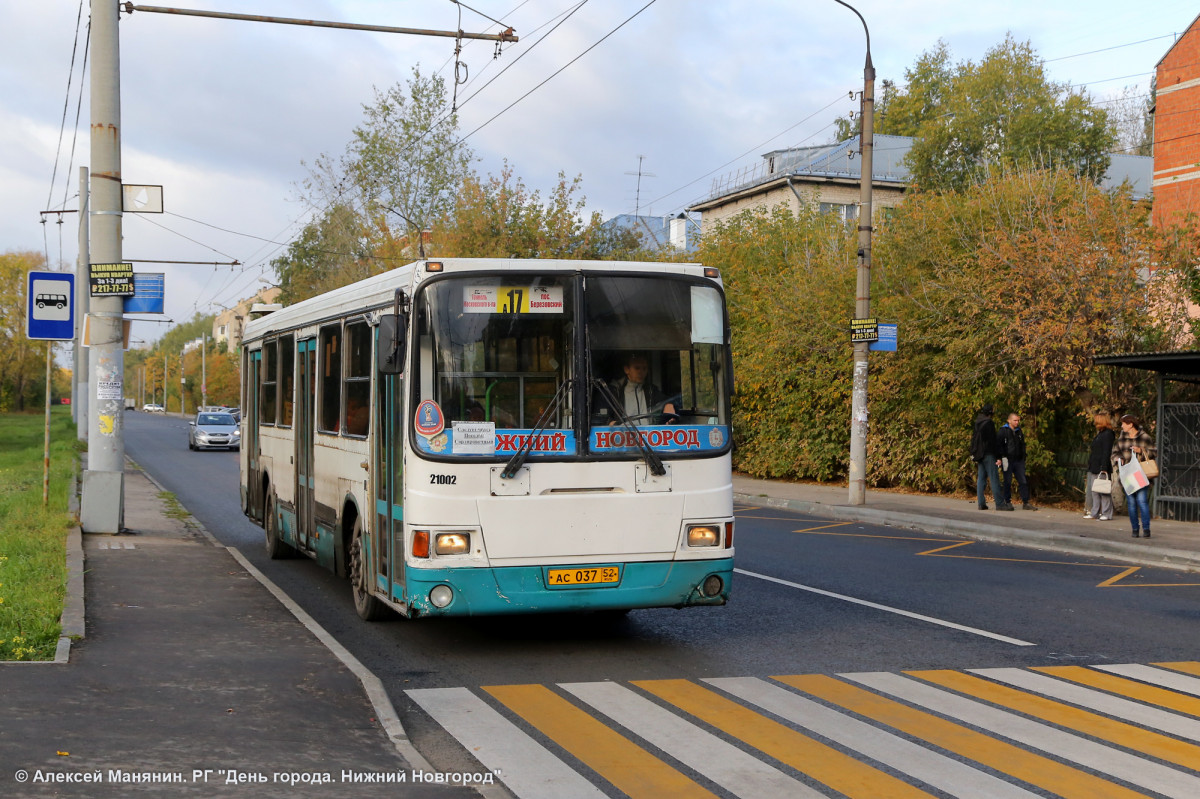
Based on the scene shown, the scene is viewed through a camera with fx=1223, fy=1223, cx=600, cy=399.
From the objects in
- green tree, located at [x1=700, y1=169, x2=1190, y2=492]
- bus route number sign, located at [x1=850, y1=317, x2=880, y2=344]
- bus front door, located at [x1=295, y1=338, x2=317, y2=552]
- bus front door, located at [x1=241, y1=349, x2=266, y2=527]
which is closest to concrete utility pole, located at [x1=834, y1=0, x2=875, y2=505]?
bus route number sign, located at [x1=850, y1=317, x2=880, y2=344]

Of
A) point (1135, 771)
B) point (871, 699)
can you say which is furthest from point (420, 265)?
point (1135, 771)

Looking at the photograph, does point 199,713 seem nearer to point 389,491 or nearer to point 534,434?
point 389,491

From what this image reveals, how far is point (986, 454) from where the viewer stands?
67.3ft

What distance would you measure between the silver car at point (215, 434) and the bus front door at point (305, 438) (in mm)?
32482

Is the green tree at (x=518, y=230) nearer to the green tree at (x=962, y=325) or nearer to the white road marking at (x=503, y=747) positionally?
the green tree at (x=962, y=325)

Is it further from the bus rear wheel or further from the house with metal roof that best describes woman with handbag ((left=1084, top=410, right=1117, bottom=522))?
the house with metal roof

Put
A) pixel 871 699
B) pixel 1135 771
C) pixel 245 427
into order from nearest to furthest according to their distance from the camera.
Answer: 1. pixel 1135 771
2. pixel 871 699
3. pixel 245 427

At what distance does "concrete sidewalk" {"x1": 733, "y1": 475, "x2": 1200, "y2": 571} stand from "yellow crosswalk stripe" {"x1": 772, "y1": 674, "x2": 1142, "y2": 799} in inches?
335

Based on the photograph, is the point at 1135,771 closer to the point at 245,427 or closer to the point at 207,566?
the point at 207,566

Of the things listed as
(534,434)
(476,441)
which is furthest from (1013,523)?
(476,441)

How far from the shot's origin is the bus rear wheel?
9.71 m

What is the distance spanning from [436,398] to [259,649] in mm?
2093

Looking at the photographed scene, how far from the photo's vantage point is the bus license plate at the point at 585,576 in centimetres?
825

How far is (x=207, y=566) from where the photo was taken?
1257 centimetres
